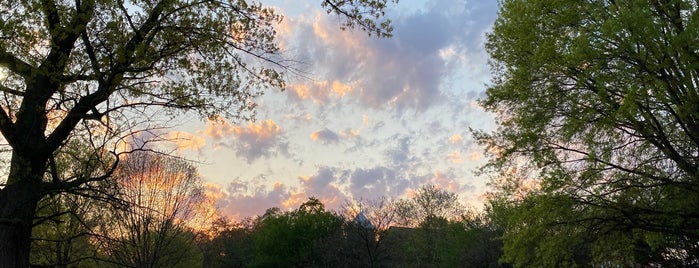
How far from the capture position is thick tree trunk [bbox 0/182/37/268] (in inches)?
261

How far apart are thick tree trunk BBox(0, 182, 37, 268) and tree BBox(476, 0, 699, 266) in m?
11.2

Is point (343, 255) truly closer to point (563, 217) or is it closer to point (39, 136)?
point (563, 217)

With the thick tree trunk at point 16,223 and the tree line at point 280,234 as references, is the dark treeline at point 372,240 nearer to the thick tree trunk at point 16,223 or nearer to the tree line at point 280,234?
the tree line at point 280,234

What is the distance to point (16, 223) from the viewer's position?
6570mm

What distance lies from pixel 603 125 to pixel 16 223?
40.0ft

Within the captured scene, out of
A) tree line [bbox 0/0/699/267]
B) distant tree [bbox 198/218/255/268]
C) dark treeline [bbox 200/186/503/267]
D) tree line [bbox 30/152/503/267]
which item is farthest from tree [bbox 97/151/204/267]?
distant tree [bbox 198/218/255/268]

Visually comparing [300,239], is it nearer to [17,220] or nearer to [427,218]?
[427,218]

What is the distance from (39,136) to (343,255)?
34.3m

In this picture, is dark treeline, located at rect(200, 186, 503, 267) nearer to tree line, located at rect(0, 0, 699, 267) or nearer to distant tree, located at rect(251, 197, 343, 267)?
distant tree, located at rect(251, 197, 343, 267)

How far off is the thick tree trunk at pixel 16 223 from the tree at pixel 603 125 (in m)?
11.2

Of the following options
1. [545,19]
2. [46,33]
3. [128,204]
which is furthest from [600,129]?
[46,33]

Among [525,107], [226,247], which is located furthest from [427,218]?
[525,107]

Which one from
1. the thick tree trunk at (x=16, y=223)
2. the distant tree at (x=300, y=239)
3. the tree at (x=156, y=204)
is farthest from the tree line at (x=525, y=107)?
the distant tree at (x=300, y=239)

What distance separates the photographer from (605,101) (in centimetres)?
1307
